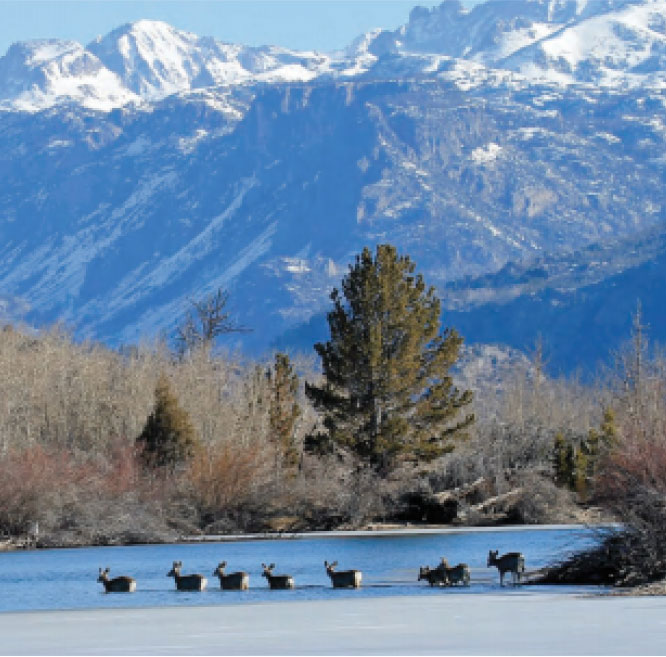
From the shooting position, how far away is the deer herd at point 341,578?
33372 mm

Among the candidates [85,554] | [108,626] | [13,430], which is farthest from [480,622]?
[13,430]

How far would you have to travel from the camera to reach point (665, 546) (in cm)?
2969

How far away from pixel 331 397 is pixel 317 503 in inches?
254

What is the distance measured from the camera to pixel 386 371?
6831 cm

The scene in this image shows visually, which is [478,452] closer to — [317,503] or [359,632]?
[317,503]

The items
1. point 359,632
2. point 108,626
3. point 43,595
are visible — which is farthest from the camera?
point 43,595

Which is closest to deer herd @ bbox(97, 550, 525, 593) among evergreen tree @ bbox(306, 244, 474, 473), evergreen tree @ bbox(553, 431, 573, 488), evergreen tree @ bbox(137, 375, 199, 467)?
evergreen tree @ bbox(137, 375, 199, 467)

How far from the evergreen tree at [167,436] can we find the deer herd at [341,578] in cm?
2967

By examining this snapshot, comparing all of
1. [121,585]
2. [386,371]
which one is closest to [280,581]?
[121,585]

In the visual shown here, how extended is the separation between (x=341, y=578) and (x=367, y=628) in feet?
36.2

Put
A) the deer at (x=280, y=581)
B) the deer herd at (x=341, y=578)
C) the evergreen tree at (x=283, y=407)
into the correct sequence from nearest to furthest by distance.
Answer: the deer herd at (x=341, y=578), the deer at (x=280, y=581), the evergreen tree at (x=283, y=407)

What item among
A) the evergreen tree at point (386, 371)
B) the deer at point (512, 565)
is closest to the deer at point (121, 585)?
the deer at point (512, 565)

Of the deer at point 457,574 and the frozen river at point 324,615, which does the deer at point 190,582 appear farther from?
the deer at point 457,574

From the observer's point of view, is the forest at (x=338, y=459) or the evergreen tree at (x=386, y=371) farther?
the evergreen tree at (x=386, y=371)
